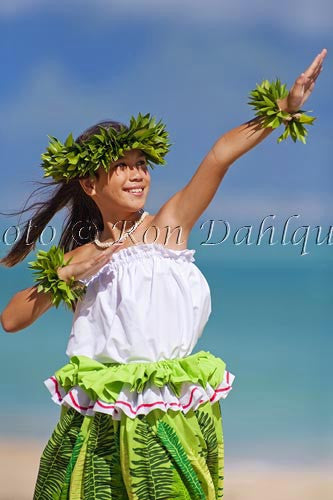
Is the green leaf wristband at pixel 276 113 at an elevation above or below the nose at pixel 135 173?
above

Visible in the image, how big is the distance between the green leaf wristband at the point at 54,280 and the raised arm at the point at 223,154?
28cm

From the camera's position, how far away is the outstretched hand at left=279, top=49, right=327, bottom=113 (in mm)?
2234

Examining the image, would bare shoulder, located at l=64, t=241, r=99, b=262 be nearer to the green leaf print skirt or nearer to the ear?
the ear

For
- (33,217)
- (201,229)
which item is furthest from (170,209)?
(201,229)

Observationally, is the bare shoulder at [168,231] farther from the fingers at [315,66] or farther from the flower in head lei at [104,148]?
the fingers at [315,66]

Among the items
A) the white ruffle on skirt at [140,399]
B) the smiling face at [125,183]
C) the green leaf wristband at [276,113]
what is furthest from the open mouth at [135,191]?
the white ruffle on skirt at [140,399]

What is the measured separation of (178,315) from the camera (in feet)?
7.58

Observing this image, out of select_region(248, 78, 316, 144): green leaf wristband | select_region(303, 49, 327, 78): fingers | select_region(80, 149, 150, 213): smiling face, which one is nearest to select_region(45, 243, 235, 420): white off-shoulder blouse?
select_region(80, 149, 150, 213): smiling face

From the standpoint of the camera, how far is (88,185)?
246 centimetres

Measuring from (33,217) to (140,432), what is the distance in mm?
735

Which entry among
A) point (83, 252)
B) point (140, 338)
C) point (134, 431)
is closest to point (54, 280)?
point (83, 252)

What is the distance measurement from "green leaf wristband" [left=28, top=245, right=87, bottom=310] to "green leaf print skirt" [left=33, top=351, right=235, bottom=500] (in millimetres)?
151

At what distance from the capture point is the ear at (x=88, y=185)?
245cm

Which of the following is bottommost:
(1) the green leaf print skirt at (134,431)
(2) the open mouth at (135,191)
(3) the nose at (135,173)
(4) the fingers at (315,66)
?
(1) the green leaf print skirt at (134,431)
